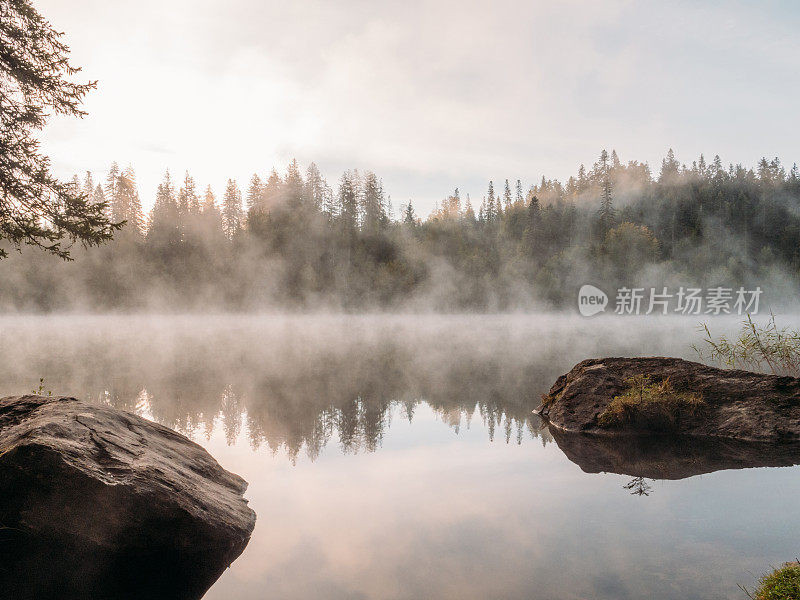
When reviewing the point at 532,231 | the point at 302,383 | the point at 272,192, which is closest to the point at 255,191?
the point at 272,192

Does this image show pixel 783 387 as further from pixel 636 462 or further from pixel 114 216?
pixel 114 216

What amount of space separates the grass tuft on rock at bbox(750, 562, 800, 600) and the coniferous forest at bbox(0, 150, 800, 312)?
73445 millimetres

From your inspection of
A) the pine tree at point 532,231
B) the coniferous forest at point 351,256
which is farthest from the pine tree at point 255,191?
the pine tree at point 532,231

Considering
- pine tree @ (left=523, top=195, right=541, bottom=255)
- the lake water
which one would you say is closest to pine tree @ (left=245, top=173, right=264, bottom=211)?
pine tree @ (left=523, top=195, right=541, bottom=255)

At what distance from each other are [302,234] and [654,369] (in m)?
75.2

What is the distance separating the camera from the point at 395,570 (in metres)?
4.66

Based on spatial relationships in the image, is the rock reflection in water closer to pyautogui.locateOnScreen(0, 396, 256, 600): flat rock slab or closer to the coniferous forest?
pyautogui.locateOnScreen(0, 396, 256, 600): flat rock slab

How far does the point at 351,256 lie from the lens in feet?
263

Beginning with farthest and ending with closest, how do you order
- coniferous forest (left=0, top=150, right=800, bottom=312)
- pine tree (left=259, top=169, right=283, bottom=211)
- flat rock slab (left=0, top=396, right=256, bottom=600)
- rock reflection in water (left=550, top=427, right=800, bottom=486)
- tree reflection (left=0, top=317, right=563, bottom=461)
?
pine tree (left=259, top=169, right=283, bottom=211) → coniferous forest (left=0, top=150, right=800, bottom=312) → tree reflection (left=0, top=317, right=563, bottom=461) → rock reflection in water (left=550, top=427, right=800, bottom=486) → flat rock slab (left=0, top=396, right=256, bottom=600)

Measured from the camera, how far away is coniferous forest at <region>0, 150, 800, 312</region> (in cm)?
7688

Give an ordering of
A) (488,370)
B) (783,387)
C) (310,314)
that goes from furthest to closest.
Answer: (310,314)
(488,370)
(783,387)

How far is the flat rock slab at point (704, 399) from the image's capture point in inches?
332

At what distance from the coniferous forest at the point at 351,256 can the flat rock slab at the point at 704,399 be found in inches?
2647

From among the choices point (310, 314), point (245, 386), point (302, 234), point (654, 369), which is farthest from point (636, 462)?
point (302, 234)
